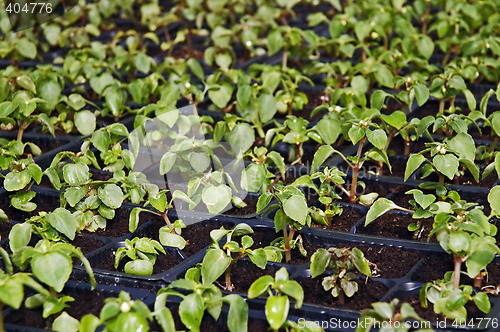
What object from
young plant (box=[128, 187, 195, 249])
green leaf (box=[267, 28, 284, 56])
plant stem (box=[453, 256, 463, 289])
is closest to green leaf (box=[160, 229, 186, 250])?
young plant (box=[128, 187, 195, 249])

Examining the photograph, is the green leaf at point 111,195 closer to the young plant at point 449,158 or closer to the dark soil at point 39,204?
the dark soil at point 39,204

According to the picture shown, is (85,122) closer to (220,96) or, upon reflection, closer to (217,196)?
(220,96)

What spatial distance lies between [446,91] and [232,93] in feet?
3.03

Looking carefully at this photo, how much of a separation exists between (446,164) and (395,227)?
26cm

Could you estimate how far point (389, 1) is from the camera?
3.53 meters

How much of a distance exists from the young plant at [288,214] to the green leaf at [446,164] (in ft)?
1.25

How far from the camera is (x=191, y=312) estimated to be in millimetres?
1335

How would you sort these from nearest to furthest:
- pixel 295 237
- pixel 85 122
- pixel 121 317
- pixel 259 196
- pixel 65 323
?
pixel 121 317
pixel 65 323
pixel 295 237
pixel 259 196
pixel 85 122

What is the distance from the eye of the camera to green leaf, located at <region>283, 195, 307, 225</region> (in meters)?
1.61

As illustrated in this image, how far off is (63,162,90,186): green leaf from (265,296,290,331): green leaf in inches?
32.6

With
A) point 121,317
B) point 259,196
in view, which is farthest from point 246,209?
point 121,317

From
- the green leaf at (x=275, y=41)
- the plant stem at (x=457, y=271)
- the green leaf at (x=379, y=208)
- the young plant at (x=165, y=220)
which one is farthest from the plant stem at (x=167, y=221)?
the green leaf at (x=275, y=41)

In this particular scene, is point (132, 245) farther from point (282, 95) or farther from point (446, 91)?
point (446, 91)

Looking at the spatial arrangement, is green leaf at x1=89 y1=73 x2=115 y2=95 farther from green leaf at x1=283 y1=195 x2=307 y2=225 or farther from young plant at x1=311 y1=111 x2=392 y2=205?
green leaf at x1=283 y1=195 x2=307 y2=225
